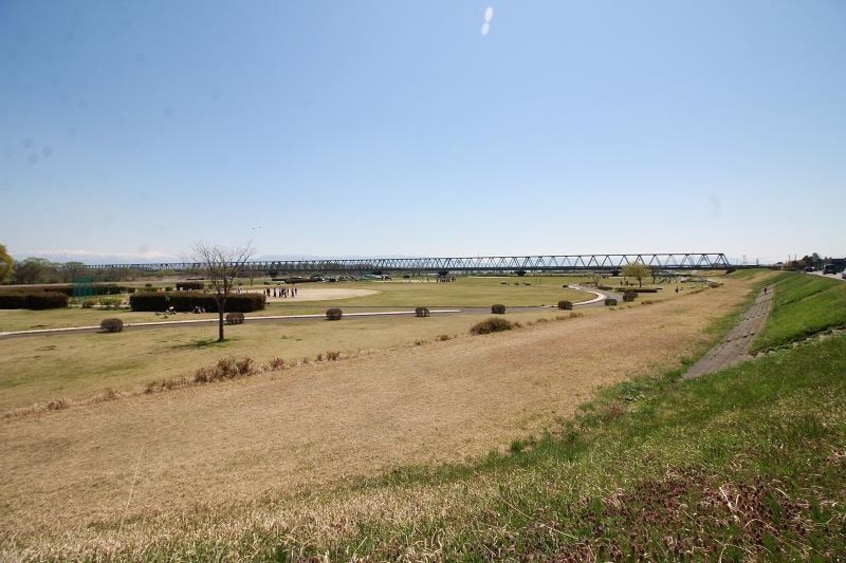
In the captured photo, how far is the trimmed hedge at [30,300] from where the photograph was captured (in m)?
56.8

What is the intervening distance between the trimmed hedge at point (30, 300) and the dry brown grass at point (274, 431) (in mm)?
54335

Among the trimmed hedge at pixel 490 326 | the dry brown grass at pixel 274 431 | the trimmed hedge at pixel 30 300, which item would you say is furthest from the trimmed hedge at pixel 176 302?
the dry brown grass at pixel 274 431

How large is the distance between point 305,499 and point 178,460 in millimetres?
4892

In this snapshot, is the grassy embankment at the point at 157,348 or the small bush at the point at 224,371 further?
the small bush at the point at 224,371

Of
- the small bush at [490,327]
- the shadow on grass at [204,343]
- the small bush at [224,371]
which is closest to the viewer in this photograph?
the small bush at [224,371]

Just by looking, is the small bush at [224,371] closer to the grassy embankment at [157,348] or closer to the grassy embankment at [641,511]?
the grassy embankment at [157,348]

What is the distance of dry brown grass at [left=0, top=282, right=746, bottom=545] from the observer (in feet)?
31.6

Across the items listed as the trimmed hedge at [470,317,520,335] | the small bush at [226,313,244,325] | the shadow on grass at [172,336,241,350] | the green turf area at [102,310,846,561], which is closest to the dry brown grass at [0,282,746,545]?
the green turf area at [102,310,846,561]

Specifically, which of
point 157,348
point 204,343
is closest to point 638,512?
point 157,348

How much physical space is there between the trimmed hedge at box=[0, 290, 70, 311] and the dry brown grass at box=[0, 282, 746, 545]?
178ft

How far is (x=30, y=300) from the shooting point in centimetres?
5688

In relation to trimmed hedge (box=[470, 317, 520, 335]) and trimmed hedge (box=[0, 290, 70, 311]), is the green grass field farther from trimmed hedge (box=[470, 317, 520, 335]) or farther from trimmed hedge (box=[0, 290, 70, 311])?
trimmed hedge (box=[0, 290, 70, 311])

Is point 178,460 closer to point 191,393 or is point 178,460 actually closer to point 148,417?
point 148,417

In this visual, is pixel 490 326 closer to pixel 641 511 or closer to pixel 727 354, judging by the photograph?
pixel 727 354
